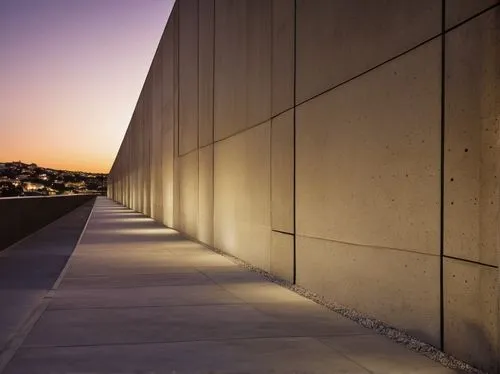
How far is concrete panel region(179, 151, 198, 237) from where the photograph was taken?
1983cm

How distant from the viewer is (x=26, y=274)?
12.0 m

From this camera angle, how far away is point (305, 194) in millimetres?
9578

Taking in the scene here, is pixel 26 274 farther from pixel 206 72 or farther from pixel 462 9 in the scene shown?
pixel 462 9

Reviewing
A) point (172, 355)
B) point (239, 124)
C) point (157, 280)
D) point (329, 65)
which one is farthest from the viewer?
point (239, 124)

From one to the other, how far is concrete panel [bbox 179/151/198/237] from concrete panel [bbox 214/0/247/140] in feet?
12.1

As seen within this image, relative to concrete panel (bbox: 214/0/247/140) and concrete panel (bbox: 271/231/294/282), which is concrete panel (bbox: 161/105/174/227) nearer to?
concrete panel (bbox: 214/0/247/140)

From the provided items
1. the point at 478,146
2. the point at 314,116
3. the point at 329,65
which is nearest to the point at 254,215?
the point at 314,116

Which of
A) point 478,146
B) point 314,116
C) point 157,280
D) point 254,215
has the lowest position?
point 157,280

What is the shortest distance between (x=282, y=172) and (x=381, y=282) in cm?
397

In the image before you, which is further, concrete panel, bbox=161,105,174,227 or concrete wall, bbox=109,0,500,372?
concrete panel, bbox=161,105,174,227

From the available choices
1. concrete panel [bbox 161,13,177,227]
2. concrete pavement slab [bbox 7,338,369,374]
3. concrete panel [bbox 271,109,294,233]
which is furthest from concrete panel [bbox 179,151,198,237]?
concrete pavement slab [bbox 7,338,369,374]

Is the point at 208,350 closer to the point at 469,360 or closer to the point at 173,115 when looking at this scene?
the point at 469,360

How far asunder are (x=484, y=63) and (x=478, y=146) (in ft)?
2.18

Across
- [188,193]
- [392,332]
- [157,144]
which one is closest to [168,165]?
[157,144]
